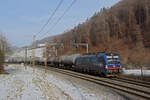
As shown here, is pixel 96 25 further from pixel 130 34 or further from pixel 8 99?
pixel 8 99

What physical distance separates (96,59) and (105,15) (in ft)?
321

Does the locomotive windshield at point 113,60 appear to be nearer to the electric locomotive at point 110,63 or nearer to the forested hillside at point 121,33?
the electric locomotive at point 110,63

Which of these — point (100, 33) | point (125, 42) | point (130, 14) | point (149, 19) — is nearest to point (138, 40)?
point (125, 42)

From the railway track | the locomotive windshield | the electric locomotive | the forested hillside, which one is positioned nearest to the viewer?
the railway track

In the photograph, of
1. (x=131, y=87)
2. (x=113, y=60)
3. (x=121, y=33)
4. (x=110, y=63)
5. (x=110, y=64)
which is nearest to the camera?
(x=131, y=87)

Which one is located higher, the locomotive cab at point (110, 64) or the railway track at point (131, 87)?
the locomotive cab at point (110, 64)

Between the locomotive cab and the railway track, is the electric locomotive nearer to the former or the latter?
the locomotive cab

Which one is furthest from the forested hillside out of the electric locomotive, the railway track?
the railway track

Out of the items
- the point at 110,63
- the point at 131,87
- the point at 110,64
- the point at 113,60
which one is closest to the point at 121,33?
the point at 113,60

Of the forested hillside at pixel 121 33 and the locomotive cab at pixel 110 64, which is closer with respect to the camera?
the locomotive cab at pixel 110 64

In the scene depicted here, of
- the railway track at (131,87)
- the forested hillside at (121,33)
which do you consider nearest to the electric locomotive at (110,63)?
the railway track at (131,87)

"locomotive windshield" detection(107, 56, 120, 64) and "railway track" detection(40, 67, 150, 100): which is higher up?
"locomotive windshield" detection(107, 56, 120, 64)

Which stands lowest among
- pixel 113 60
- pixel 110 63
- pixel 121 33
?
pixel 110 63

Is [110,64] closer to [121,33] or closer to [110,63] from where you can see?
[110,63]
